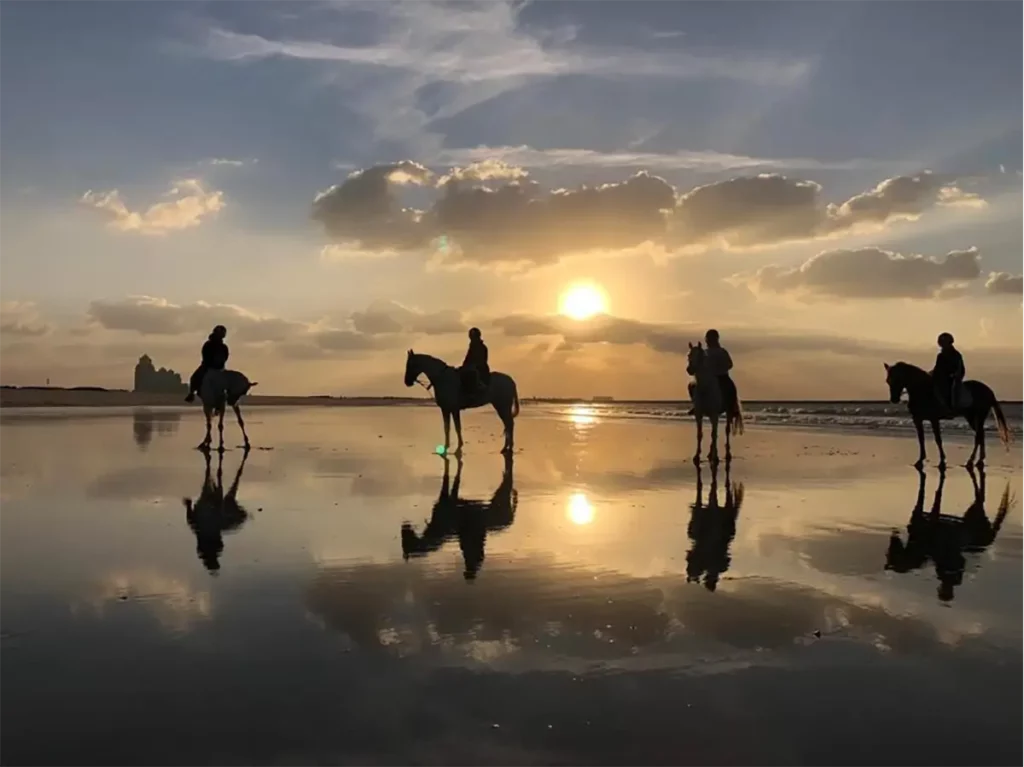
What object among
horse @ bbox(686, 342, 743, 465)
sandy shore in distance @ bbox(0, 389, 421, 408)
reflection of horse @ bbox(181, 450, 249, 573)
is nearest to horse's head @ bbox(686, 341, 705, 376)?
horse @ bbox(686, 342, 743, 465)

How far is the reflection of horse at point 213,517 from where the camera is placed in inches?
292

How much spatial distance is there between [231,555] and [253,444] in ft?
48.1

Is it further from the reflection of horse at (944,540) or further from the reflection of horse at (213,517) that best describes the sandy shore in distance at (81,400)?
the reflection of horse at (944,540)

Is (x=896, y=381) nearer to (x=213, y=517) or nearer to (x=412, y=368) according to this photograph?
(x=412, y=368)

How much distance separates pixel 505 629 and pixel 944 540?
18.3 feet

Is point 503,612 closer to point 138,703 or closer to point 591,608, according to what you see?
point 591,608

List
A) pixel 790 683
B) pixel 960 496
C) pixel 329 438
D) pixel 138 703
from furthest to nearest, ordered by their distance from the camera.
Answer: pixel 329 438 < pixel 960 496 < pixel 790 683 < pixel 138 703

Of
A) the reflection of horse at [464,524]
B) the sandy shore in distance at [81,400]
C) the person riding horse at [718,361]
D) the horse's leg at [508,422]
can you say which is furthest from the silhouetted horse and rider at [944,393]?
the sandy shore in distance at [81,400]

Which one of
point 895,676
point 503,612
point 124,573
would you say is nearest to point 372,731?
point 503,612

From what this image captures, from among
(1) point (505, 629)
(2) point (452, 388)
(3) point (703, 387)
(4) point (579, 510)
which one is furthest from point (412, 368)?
(1) point (505, 629)

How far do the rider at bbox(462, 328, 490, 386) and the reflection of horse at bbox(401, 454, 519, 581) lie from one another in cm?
568

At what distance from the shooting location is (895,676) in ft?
14.2

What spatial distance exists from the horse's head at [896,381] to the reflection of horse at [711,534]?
6.55 meters

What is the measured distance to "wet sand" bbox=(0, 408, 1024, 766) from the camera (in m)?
3.53
